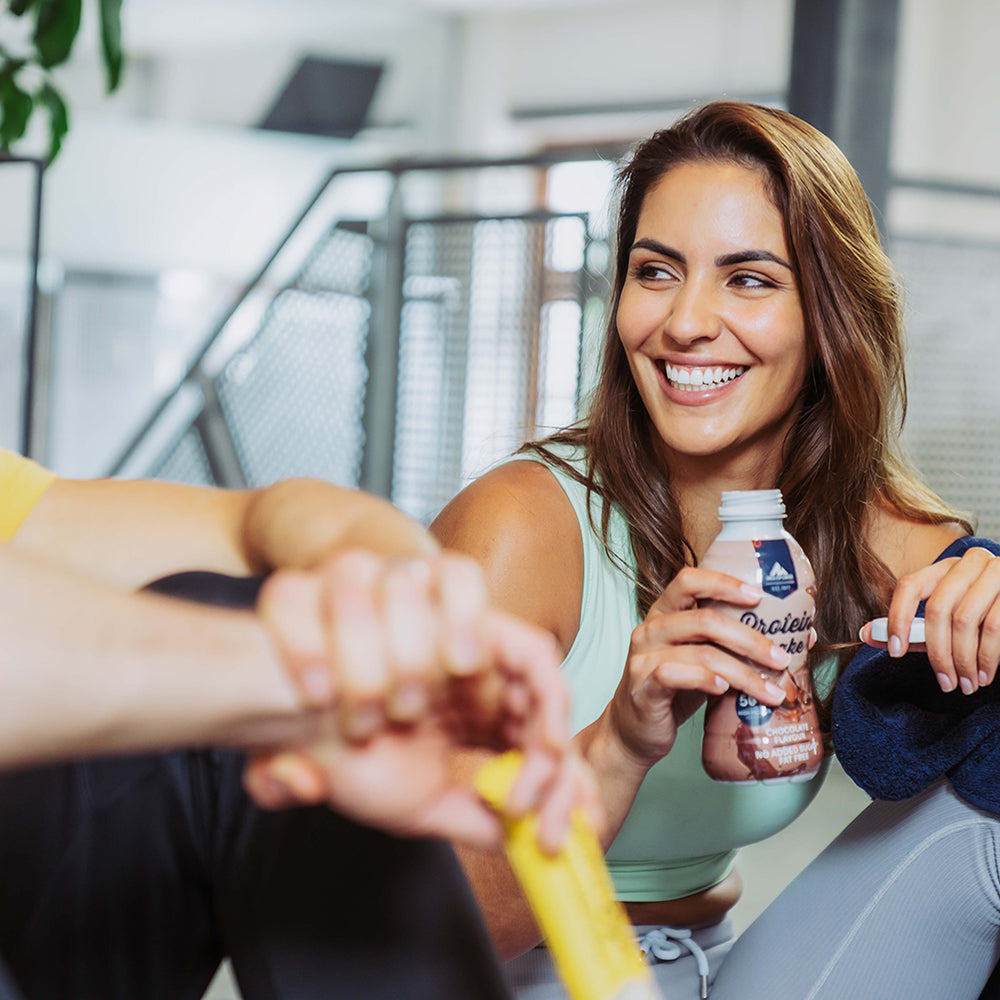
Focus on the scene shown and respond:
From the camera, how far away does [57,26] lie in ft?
4.81

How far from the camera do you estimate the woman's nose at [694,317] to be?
104 centimetres

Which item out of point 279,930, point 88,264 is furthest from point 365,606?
point 88,264

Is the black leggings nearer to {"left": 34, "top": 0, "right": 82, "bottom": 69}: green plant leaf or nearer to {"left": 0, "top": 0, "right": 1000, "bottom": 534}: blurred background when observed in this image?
{"left": 34, "top": 0, "right": 82, "bottom": 69}: green plant leaf

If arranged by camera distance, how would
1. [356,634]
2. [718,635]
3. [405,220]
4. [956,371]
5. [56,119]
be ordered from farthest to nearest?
[405,220] < [956,371] < [56,119] < [718,635] < [356,634]

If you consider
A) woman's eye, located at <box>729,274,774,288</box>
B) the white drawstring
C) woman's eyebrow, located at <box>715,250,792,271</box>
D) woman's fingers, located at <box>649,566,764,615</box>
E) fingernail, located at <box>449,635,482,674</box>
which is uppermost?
woman's eyebrow, located at <box>715,250,792,271</box>

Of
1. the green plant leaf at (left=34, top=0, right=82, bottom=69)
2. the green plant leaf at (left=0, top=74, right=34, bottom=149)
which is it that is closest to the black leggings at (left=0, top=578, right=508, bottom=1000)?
the green plant leaf at (left=34, top=0, right=82, bottom=69)

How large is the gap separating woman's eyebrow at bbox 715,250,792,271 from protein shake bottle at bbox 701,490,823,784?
1.08ft

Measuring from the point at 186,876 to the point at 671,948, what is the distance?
0.57 meters

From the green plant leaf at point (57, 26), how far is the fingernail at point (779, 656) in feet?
3.73

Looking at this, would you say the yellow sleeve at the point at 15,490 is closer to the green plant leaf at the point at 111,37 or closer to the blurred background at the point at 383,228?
the green plant leaf at the point at 111,37

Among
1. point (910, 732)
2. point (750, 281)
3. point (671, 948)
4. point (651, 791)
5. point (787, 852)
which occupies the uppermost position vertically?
point (750, 281)

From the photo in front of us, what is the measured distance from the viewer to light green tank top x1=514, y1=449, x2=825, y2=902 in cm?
105

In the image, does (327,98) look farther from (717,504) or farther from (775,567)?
(775,567)

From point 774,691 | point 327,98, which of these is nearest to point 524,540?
point 774,691
